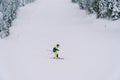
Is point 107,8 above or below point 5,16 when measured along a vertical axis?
above

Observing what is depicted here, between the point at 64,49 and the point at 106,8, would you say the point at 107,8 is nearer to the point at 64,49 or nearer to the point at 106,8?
the point at 106,8

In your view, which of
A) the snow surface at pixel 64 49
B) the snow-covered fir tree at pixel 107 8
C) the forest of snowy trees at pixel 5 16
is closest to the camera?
the snow surface at pixel 64 49

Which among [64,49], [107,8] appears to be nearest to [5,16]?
[64,49]

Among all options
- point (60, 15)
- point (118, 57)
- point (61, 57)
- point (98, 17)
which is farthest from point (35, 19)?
point (118, 57)

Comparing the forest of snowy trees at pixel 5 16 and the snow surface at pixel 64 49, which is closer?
the snow surface at pixel 64 49

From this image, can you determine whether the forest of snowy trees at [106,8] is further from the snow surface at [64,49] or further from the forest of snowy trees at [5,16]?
the forest of snowy trees at [5,16]

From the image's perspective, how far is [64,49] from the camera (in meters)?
27.8

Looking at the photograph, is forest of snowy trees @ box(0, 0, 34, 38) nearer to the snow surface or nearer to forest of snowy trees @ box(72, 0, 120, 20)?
the snow surface

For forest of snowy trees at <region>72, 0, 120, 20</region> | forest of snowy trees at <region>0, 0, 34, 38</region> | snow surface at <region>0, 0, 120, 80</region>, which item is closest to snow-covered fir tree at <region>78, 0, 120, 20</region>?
forest of snowy trees at <region>72, 0, 120, 20</region>

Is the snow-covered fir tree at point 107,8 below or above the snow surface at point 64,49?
above

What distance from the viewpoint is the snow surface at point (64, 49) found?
830 inches

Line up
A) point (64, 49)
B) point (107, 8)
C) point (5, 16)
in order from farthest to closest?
point (5, 16) < point (107, 8) < point (64, 49)

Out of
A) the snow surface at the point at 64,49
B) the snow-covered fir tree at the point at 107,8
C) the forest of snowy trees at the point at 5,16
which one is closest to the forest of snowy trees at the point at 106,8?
the snow-covered fir tree at the point at 107,8

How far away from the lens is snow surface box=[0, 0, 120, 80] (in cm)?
2108
